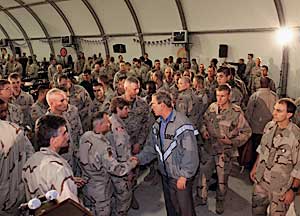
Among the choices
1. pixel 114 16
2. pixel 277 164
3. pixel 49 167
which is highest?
pixel 114 16

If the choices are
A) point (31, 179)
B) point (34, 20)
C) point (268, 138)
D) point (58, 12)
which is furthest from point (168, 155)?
point (34, 20)

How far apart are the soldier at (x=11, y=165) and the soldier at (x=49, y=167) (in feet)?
2.01

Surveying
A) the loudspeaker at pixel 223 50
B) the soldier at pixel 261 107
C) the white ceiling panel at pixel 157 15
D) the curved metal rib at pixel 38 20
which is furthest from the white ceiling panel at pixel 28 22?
the soldier at pixel 261 107

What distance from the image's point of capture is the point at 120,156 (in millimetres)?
4090

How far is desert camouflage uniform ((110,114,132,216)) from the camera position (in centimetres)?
404

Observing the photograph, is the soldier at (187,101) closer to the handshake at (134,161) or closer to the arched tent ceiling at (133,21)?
the handshake at (134,161)

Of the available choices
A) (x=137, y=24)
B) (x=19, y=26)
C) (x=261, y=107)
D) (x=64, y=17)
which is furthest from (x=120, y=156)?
(x=19, y=26)

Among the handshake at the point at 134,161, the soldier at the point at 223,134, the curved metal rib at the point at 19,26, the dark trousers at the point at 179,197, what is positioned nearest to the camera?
the dark trousers at the point at 179,197

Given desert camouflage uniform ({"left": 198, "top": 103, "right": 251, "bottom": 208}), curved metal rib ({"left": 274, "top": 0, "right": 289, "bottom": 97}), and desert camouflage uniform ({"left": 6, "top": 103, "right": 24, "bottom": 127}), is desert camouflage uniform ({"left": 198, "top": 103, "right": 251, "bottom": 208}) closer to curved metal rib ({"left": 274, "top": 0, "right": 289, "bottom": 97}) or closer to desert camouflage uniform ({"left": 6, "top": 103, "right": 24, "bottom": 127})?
desert camouflage uniform ({"left": 6, "top": 103, "right": 24, "bottom": 127})

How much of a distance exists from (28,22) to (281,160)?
19.4 m

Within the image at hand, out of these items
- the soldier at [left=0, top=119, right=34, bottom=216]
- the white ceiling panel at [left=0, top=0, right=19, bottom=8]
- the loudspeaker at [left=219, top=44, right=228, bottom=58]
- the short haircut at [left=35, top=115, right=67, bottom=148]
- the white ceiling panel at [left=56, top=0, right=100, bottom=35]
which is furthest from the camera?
the white ceiling panel at [left=0, top=0, right=19, bottom=8]

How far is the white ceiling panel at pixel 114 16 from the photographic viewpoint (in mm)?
14148

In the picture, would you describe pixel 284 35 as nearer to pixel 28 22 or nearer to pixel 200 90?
pixel 200 90

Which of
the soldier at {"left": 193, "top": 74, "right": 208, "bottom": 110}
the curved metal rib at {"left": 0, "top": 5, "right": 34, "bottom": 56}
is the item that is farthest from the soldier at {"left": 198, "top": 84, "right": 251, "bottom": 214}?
the curved metal rib at {"left": 0, "top": 5, "right": 34, "bottom": 56}
